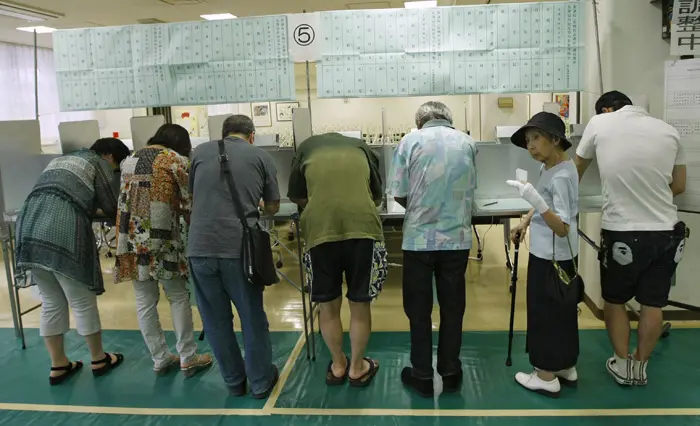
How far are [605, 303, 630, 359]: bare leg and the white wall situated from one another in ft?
3.15

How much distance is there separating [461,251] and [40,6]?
5.56m

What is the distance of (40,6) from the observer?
220 inches

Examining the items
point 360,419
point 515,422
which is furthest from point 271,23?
point 515,422

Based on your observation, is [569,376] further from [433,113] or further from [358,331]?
[433,113]

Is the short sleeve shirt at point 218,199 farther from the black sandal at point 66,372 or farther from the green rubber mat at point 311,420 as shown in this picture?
the black sandal at point 66,372

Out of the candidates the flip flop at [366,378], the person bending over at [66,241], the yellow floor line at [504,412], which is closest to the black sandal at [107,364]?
the person bending over at [66,241]

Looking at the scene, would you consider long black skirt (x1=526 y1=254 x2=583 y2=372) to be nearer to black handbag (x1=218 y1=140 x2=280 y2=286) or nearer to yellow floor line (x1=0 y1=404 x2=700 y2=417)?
yellow floor line (x1=0 y1=404 x2=700 y2=417)

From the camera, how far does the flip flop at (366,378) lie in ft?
8.80

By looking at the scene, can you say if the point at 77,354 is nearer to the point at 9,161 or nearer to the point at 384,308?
the point at 9,161

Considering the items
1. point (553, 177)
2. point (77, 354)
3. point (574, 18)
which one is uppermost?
point (574, 18)

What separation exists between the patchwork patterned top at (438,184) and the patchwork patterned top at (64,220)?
1.65 meters

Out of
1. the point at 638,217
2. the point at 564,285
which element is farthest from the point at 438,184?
the point at 638,217

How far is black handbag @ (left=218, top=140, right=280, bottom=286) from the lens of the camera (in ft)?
7.80

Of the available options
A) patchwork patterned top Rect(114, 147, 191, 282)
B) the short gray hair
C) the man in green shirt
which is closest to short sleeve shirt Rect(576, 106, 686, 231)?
the short gray hair
